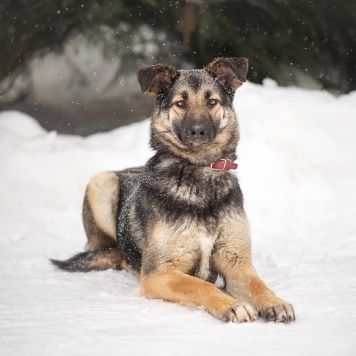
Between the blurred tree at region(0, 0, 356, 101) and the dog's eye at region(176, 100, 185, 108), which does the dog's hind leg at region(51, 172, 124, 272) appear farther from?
the blurred tree at region(0, 0, 356, 101)

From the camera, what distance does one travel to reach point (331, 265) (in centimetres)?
521

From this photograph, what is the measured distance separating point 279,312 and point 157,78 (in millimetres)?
2262

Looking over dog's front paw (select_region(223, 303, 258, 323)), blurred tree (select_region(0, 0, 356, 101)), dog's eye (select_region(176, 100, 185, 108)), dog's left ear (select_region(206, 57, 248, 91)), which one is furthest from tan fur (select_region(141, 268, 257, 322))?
blurred tree (select_region(0, 0, 356, 101))

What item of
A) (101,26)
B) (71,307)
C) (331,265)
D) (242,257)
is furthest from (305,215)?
(101,26)

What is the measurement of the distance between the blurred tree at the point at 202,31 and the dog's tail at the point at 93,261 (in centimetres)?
448

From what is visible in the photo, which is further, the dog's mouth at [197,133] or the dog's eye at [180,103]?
the dog's eye at [180,103]

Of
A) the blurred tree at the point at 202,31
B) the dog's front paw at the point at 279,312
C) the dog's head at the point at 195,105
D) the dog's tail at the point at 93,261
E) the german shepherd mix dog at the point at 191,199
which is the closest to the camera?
the dog's front paw at the point at 279,312

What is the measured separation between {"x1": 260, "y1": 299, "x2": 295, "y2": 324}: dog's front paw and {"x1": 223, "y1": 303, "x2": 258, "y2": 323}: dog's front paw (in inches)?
2.8

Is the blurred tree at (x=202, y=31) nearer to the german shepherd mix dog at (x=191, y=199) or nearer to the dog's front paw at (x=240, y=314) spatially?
the german shepherd mix dog at (x=191, y=199)

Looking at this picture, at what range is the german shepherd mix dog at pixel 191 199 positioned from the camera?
432 centimetres

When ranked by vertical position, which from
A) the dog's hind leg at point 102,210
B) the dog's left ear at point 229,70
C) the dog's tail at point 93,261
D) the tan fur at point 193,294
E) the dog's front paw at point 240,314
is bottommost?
the dog's tail at point 93,261

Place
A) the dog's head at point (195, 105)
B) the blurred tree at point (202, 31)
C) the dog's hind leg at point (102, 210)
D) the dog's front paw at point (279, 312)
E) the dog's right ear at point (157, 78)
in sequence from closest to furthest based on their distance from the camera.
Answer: the dog's front paw at point (279, 312) → the dog's head at point (195, 105) → the dog's right ear at point (157, 78) → the dog's hind leg at point (102, 210) → the blurred tree at point (202, 31)

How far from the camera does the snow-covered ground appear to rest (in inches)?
132

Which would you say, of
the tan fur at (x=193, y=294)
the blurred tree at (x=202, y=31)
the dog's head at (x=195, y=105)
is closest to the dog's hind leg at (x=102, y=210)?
the dog's head at (x=195, y=105)
